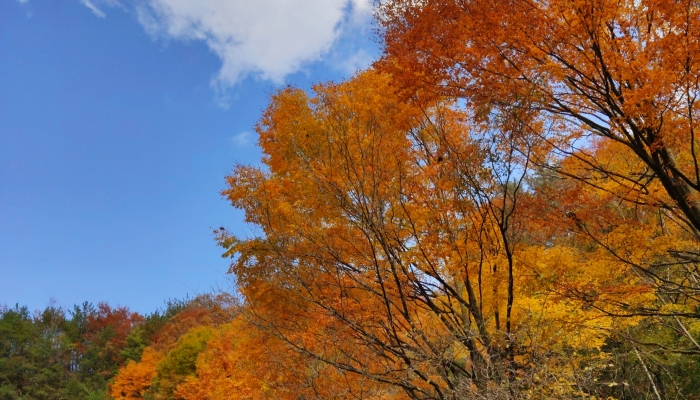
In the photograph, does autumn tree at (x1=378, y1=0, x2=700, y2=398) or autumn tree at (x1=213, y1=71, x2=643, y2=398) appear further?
autumn tree at (x1=213, y1=71, x2=643, y2=398)

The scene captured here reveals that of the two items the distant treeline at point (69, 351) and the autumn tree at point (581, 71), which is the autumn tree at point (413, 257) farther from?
the distant treeline at point (69, 351)

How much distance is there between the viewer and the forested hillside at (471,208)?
3.97 metres

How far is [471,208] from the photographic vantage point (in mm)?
5422

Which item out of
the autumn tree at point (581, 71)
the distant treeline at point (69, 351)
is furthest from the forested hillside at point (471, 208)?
the distant treeline at point (69, 351)

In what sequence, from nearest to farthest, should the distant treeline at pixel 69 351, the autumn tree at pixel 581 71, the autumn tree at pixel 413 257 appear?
1. the autumn tree at pixel 581 71
2. the autumn tree at pixel 413 257
3. the distant treeline at pixel 69 351

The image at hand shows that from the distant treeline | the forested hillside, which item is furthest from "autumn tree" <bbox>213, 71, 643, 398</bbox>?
the distant treeline

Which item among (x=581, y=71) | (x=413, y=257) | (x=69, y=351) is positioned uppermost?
(x=69, y=351)

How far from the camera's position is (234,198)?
7.99 metres

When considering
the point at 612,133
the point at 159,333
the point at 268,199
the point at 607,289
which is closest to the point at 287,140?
the point at 268,199

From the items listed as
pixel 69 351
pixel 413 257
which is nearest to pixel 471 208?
pixel 413 257

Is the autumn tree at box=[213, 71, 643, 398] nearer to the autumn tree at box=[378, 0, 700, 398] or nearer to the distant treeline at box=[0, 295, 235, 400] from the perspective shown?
the autumn tree at box=[378, 0, 700, 398]

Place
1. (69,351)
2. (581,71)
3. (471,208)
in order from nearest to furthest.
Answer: (581,71)
(471,208)
(69,351)

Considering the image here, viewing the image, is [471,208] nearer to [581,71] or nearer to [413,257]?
[413,257]

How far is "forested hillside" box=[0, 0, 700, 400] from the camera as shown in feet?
13.0
